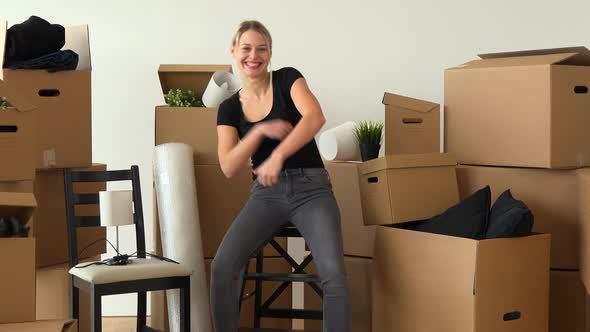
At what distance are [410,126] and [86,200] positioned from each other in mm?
1356

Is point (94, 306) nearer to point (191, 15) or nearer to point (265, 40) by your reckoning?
point (265, 40)

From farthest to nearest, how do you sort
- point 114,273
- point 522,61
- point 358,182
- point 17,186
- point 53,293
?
point 358,182 → point 53,293 → point 522,61 → point 17,186 → point 114,273

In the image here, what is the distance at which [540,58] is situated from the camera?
3.33 m

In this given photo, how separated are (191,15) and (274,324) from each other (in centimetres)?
156

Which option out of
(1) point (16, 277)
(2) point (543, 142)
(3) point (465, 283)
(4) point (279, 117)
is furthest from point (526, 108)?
(1) point (16, 277)

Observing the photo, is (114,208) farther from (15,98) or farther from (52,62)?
(52,62)

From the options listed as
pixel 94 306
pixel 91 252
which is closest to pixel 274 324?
pixel 91 252

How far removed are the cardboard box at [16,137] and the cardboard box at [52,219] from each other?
34 centimetres

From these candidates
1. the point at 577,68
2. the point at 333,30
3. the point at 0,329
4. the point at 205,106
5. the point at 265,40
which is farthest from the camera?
the point at 333,30

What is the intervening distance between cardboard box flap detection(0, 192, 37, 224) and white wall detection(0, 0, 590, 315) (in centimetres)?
168

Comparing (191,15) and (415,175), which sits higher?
(191,15)

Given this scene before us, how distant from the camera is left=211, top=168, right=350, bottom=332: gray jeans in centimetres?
280

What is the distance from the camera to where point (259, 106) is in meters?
3.07

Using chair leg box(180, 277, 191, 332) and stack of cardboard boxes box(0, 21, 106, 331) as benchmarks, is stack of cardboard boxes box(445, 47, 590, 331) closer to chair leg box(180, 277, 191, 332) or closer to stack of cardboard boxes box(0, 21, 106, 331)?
chair leg box(180, 277, 191, 332)
